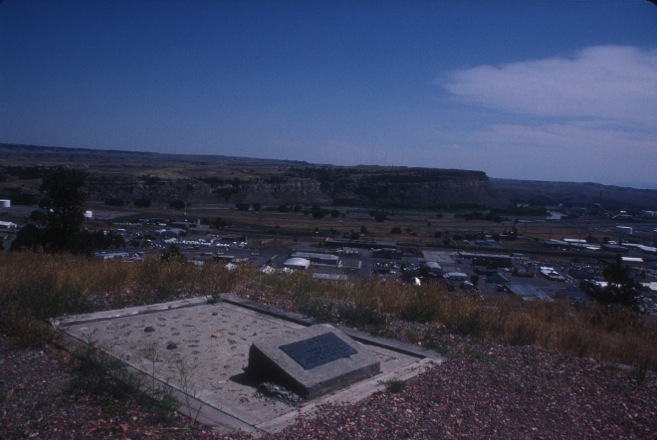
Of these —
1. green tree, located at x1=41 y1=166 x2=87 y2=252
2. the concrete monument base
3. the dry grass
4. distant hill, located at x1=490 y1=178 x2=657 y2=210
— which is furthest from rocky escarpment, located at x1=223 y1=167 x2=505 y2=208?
the concrete monument base

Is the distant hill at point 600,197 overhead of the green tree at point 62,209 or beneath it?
overhead

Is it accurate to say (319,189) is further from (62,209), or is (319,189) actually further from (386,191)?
(62,209)

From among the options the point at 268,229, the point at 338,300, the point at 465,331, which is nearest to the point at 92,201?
the point at 268,229

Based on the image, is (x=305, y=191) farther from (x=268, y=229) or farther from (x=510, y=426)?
(x=510, y=426)

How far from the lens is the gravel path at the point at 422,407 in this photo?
388 cm

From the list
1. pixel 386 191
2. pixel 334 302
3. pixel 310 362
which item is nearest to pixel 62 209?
pixel 334 302

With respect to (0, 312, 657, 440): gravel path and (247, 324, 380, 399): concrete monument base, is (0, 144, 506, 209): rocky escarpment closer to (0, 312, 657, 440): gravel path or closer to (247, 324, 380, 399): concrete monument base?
(247, 324, 380, 399): concrete monument base

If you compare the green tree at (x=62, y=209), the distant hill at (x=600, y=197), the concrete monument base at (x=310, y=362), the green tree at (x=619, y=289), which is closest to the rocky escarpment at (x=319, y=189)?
the distant hill at (x=600, y=197)

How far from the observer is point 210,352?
6.09m

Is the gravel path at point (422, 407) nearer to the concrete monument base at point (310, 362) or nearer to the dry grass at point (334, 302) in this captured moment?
the concrete monument base at point (310, 362)

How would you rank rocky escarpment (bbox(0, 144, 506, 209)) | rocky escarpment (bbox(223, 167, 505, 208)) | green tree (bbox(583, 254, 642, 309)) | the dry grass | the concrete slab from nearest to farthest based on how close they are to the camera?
the concrete slab
the dry grass
green tree (bbox(583, 254, 642, 309))
rocky escarpment (bbox(0, 144, 506, 209))
rocky escarpment (bbox(223, 167, 505, 208))

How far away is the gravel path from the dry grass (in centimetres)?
81

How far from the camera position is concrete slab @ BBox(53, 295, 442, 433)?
14.9 feet

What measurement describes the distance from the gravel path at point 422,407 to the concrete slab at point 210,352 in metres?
0.28
